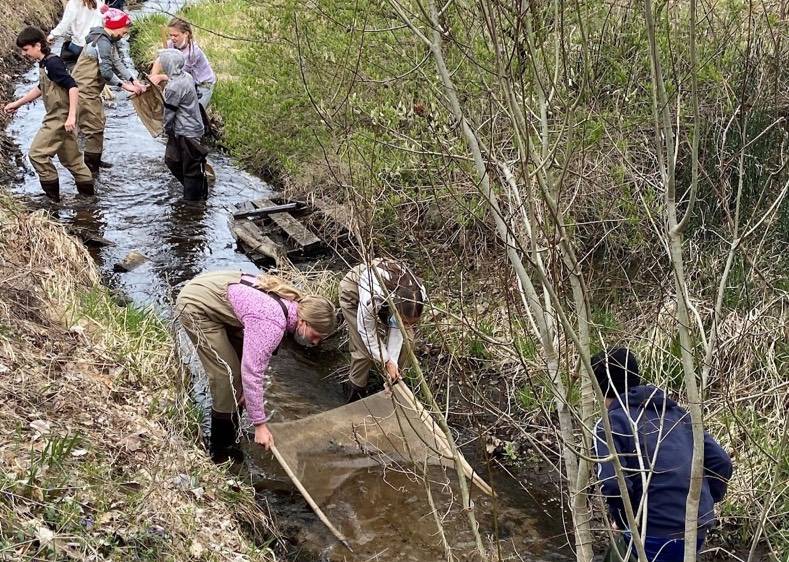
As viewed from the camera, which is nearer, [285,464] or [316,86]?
[285,464]

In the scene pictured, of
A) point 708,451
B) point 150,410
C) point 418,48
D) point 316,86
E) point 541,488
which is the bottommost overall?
point 541,488

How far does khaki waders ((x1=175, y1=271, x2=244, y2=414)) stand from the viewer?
4859 mm

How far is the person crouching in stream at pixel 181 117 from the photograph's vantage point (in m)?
8.34

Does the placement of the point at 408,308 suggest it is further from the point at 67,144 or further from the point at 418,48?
the point at 67,144

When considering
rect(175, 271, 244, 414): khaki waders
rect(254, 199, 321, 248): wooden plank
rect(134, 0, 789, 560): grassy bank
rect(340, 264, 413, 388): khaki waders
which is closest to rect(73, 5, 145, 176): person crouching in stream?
rect(134, 0, 789, 560): grassy bank

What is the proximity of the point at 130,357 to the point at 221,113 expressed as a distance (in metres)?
6.94

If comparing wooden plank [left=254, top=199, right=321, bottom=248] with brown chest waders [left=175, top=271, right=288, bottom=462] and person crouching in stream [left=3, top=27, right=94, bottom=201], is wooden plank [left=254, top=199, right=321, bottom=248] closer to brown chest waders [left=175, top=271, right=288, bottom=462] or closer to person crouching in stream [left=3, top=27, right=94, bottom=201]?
person crouching in stream [left=3, top=27, right=94, bottom=201]

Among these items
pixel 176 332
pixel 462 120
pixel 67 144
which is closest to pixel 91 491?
pixel 176 332

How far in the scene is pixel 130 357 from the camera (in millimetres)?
5398

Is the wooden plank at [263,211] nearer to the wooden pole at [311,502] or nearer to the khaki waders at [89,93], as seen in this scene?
the khaki waders at [89,93]

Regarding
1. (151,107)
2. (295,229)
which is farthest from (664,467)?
(151,107)

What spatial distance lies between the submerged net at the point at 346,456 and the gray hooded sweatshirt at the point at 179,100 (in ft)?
15.0

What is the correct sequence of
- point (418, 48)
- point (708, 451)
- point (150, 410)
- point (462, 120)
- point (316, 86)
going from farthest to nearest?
point (316, 86), point (418, 48), point (150, 410), point (708, 451), point (462, 120)

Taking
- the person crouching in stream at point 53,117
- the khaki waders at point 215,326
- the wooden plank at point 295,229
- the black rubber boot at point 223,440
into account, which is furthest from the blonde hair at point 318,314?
the person crouching in stream at point 53,117
